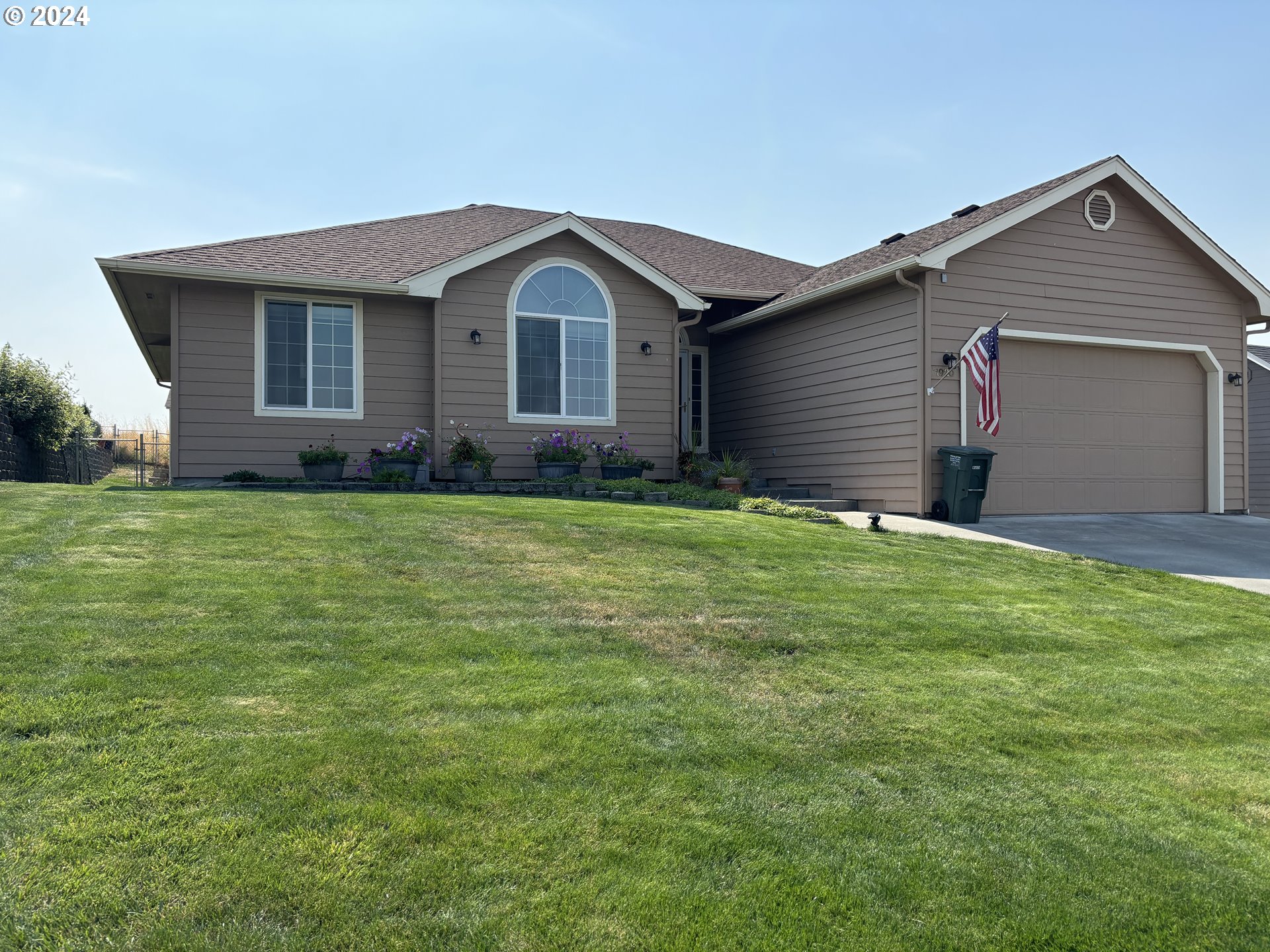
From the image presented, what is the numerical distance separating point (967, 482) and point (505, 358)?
6.87 m

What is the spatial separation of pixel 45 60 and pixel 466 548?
912cm

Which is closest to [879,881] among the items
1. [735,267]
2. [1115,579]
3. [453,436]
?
[1115,579]

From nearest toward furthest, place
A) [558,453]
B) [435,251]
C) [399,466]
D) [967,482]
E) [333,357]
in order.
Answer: [967,482], [399,466], [333,357], [558,453], [435,251]

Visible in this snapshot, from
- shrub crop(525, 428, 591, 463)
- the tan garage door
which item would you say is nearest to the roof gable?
shrub crop(525, 428, 591, 463)

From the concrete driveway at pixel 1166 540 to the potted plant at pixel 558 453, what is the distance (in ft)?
18.8

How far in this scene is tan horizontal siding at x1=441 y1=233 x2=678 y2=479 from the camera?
13750 mm

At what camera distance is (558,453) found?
13.8m

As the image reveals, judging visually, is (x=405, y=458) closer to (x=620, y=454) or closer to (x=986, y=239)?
(x=620, y=454)

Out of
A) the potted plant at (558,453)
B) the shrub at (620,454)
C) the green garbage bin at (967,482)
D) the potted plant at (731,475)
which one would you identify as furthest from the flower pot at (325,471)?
the green garbage bin at (967,482)

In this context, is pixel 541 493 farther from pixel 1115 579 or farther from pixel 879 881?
pixel 879 881

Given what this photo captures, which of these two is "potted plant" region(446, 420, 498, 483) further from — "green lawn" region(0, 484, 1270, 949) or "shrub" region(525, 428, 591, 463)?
"green lawn" region(0, 484, 1270, 949)

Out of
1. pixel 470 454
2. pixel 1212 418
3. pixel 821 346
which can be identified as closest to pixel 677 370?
pixel 821 346

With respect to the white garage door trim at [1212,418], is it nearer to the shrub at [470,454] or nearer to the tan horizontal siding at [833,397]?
the tan horizontal siding at [833,397]

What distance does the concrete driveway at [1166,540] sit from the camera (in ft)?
31.8
